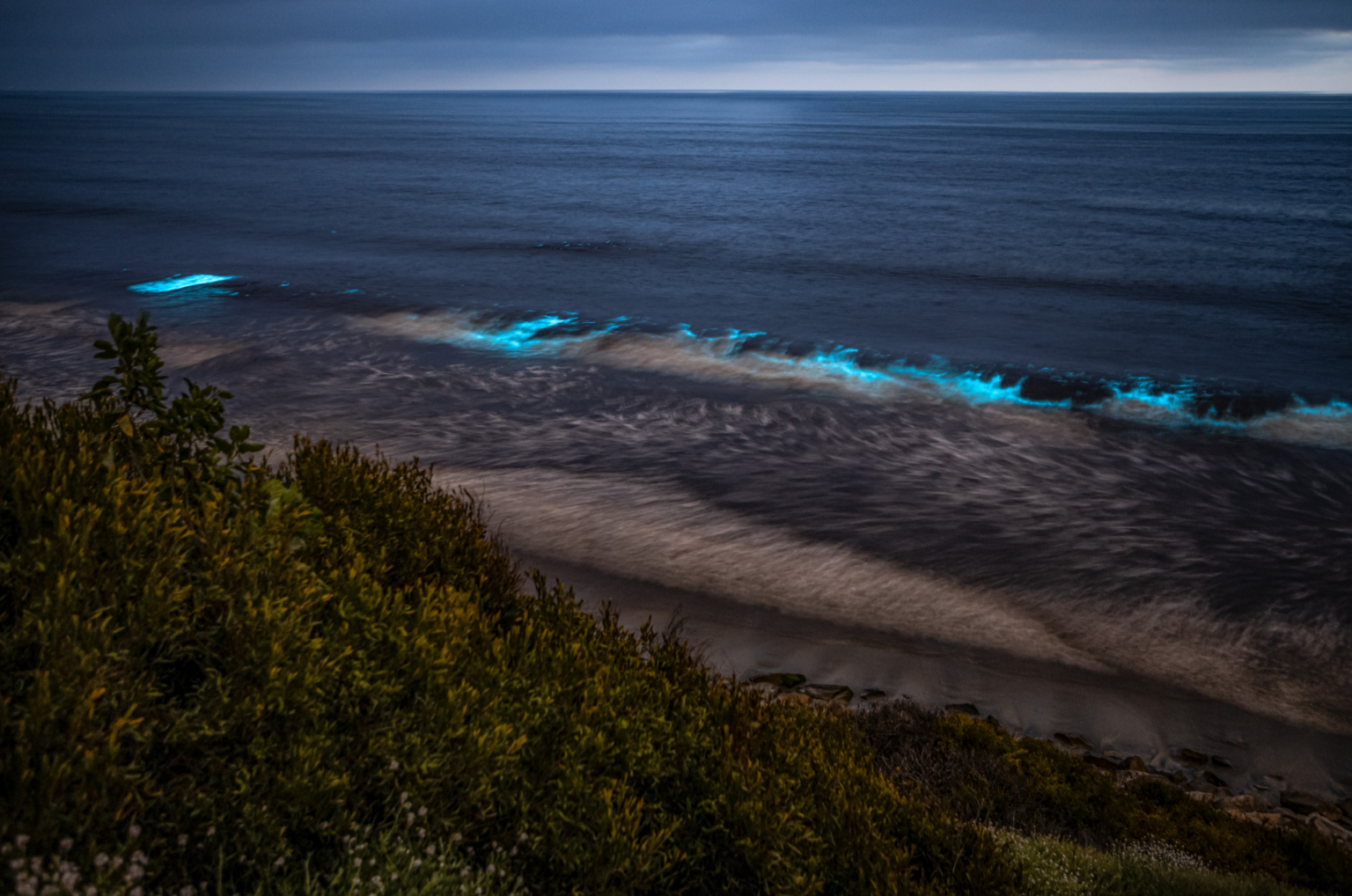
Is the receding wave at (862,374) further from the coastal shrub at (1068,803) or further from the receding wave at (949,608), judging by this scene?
the coastal shrub at (1068,803)

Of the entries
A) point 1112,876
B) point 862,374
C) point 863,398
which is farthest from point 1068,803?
point 862,374

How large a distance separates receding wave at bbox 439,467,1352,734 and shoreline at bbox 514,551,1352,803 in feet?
0.71

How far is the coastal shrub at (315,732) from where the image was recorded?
2.17 metres

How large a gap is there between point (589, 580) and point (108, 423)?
5.86 meters

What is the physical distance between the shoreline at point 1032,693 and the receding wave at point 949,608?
22 cm

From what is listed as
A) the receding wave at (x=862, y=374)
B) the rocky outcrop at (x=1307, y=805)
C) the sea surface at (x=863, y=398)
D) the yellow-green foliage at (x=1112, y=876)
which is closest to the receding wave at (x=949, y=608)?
A: the sea surface at (x=863, y=398)

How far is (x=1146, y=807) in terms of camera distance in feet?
17.5

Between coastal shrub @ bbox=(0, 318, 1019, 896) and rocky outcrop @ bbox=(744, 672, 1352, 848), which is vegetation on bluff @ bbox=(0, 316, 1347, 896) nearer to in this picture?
coastal shrub @ bbox=(0, 318, 1019, 896)

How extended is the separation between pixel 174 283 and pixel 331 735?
86.3 feet

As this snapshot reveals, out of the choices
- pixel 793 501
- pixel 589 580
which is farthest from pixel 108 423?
pixel 793 501

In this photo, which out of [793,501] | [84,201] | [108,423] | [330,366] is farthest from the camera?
[84,201]

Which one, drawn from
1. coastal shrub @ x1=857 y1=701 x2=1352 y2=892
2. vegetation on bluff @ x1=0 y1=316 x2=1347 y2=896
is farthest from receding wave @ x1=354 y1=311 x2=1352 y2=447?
vegetation on bluff @ x1=0 y1=316 x2=1347 y2=896

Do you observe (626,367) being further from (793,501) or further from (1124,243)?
(1124,243)

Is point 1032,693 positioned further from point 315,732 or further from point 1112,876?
point 315,732
